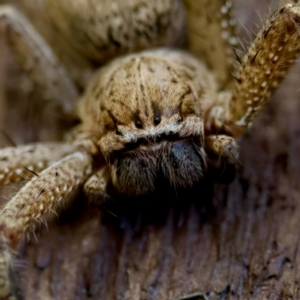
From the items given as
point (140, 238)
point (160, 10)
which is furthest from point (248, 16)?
point (140, 238)

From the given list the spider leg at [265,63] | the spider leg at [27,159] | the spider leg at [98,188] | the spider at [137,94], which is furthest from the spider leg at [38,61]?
the spider leg at [265,63]

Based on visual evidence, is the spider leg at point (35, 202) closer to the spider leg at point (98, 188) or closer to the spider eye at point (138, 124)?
the spider leg at point (98, 188)

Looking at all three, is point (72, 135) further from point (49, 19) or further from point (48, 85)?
point (49, 19)

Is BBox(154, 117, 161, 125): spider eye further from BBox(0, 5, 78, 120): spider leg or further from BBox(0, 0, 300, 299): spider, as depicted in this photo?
BBox(0, 5, 78, 120): spider leg

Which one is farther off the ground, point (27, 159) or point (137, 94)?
point (137, 94)

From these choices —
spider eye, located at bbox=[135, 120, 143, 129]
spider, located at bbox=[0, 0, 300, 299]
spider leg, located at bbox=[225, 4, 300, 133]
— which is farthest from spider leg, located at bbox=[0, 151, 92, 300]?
spider leg, located at bbox=[225, 4, 300, 133]

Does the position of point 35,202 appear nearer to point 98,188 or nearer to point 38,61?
point 98,188

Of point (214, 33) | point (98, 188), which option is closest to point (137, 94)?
point (98, 188)
